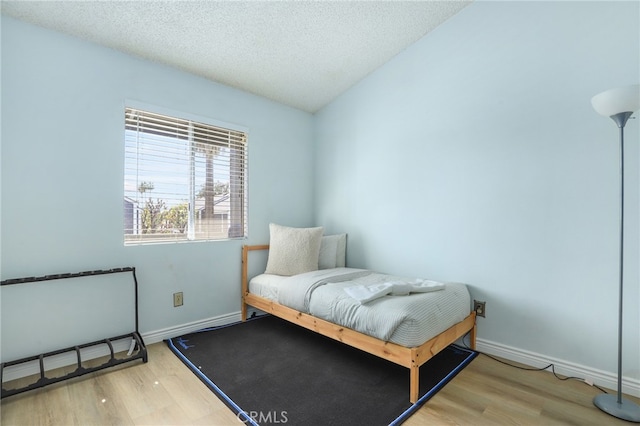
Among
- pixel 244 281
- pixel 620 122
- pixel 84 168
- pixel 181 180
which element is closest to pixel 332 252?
pixel 244 281

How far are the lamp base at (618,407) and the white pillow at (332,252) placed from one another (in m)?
2.08

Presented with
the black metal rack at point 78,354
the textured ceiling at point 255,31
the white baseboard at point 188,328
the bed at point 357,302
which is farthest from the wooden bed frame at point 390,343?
the textured ceiling at point 255,31

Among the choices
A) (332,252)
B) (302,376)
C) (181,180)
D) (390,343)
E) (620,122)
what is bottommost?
(302,376)

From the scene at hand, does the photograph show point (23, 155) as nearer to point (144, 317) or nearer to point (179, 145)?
point (179, 145)

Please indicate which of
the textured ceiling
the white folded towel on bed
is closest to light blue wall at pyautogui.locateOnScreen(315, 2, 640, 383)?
the textured ceiling

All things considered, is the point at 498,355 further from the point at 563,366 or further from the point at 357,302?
the point at 357,302

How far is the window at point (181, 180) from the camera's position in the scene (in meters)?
2.44

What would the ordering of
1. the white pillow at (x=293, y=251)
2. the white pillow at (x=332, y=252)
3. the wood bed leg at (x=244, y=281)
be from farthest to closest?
1. the white pillow at (x=332, y=252)
2. the wood bed leg at (x=244, y=281)
3. the white pillow at (x=293, y=251)

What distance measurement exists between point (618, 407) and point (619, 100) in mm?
1601

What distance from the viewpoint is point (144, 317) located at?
244cm

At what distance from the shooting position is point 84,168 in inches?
85.4

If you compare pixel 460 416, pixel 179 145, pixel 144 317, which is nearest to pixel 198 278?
pixel 144 317

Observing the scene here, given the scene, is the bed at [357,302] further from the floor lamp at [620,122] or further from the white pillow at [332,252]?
the floor lamp at [620,122]

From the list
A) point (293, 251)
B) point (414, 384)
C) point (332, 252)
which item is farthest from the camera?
point (332, 252)
